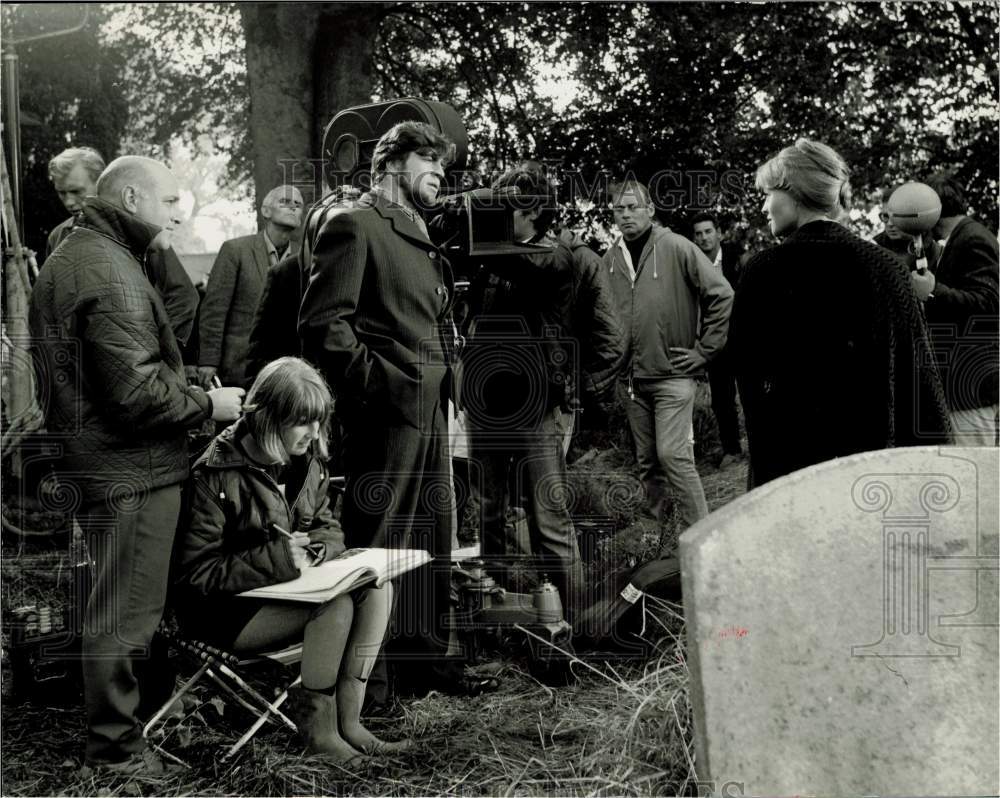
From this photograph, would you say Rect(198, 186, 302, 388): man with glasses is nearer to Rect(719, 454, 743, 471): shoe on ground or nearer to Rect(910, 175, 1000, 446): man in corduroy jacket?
Rect(910, 175, 1000, 446): man in corduroy jacket

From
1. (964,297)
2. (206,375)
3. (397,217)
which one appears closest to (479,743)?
(397,217)

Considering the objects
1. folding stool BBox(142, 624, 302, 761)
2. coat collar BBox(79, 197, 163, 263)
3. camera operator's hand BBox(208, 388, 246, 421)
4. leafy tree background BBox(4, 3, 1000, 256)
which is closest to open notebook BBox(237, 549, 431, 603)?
folding stool BBox(142, 624, 302, 761)

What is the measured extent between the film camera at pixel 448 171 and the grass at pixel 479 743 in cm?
154

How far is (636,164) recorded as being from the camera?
9836mm

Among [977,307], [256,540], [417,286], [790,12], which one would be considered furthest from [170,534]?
[790,12]

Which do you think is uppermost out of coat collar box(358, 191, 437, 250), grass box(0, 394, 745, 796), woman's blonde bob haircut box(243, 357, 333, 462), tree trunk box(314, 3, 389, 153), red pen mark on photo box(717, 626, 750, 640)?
tree trunk box(314, 3, 389, 153)

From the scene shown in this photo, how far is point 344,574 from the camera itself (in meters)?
3.61

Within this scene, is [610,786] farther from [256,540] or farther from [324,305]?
[324,305]

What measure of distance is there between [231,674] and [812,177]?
2353 millimetres

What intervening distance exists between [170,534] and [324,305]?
98 cm

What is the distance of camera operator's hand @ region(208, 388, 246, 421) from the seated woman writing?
0.03m

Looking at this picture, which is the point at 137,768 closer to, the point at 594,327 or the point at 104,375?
the point at 104,375

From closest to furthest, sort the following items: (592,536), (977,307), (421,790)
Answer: (421,790)
(977,307)
(592,536)

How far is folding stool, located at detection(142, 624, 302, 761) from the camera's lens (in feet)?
11.8
